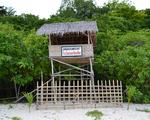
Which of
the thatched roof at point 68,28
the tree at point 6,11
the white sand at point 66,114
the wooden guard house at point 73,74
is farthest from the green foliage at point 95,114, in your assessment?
the tree at point 6,11

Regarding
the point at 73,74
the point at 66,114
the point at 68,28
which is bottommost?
the point at 66,114

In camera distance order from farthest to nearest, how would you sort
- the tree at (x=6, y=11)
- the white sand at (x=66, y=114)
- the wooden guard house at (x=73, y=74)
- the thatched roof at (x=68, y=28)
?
the tree at (x=6, y=11) → the thatched roof at (x=68, y=28) → the wooden guard house at (x=73, y=74) → the white sand at (x=66, y=114)

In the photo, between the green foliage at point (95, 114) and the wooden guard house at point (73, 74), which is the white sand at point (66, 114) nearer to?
the green foliage at point (95, 114)

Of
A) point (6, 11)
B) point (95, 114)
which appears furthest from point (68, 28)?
point (6, 11)

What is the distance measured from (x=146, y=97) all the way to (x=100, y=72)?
2531mm

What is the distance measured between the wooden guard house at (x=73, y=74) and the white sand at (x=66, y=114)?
833 millimetres

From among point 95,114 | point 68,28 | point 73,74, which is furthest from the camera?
point 73,74

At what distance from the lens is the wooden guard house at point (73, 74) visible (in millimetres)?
16016

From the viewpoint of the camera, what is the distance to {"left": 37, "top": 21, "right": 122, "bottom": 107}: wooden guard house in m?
16.0

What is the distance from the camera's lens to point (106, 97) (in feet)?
52.9

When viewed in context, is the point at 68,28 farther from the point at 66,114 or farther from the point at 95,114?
the point at 95,114

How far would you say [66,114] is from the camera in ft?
46.3

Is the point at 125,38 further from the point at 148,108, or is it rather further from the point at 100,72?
the point at 148,108

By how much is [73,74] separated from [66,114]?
4491 mm
